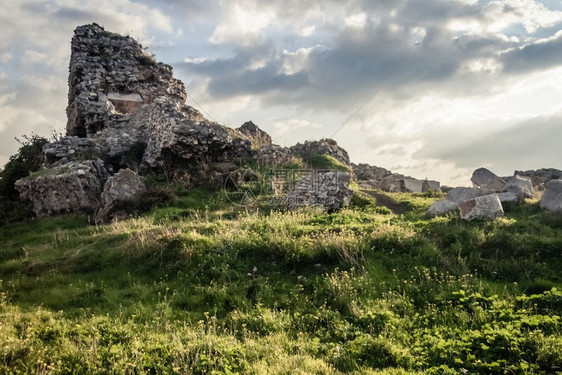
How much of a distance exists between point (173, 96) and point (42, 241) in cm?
2332

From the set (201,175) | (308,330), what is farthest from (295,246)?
(201,175)

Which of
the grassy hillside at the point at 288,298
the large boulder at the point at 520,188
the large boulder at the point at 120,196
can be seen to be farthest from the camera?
the large boulder at the point at 520,188

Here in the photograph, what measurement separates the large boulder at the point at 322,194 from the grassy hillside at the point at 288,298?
306cm

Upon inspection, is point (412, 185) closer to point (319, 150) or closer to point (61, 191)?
point (319, 150)

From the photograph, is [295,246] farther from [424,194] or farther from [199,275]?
[424,194]

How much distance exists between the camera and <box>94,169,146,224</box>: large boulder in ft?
60.1

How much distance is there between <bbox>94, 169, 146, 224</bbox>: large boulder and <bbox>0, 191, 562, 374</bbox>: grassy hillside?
2407mm

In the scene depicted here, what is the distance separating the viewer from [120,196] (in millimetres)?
18891

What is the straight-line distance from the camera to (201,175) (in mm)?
22984

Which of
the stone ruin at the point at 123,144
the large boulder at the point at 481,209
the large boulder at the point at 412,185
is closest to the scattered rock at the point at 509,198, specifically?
the large boulder at the point at 481,209

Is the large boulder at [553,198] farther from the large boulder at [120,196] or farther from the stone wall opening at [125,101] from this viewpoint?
the stone wall opening at [125,101]

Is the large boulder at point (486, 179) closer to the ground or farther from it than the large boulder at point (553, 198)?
farther from it

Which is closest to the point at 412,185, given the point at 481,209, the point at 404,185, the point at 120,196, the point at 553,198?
the point at 404,185

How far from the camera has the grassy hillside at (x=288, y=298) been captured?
6.98 m
